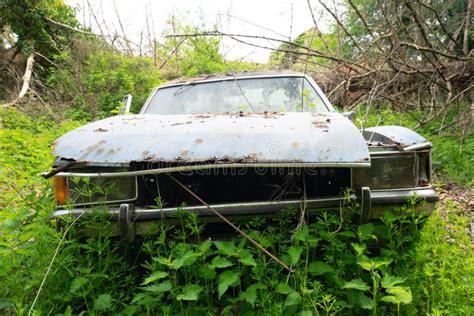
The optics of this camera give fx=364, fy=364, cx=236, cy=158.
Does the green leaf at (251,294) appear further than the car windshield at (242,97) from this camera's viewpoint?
No

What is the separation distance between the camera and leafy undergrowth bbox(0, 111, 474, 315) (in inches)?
76.1

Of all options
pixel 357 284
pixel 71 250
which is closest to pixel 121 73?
pixel 71 250

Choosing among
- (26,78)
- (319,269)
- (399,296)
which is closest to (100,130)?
(319,269)

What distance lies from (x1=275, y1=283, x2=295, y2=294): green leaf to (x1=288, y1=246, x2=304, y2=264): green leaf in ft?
0.43

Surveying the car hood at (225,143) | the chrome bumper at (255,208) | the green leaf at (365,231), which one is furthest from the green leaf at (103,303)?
the green leaf at (365,231)

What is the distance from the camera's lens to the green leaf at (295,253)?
1.93 metres

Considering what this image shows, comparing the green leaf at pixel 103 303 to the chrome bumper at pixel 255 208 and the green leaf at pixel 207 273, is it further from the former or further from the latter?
the green leaf at pixel 207 273

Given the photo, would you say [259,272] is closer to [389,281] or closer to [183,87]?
[389,281]

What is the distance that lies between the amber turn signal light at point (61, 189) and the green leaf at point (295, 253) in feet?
4.49

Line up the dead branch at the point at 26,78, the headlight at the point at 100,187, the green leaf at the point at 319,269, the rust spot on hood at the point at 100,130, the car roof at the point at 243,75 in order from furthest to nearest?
the dead branch at the point at 26,78
the car roof at the point at 243,75
the rust spot on hood at the point at 100,130
the headlight at the point at 100,187
the green leaf at the point at 319,269

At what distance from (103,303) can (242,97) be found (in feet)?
7.05

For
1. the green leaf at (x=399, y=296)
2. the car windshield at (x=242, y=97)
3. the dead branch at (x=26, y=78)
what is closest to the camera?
the green leaf at (x=399, y=296)

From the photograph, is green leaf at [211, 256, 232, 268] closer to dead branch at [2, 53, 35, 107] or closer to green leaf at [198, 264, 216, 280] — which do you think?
green leaf at [198, 264, 216, 280]

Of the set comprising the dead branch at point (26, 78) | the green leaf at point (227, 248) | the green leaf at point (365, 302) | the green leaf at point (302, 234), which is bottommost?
the green leaf at point (365, 302)
